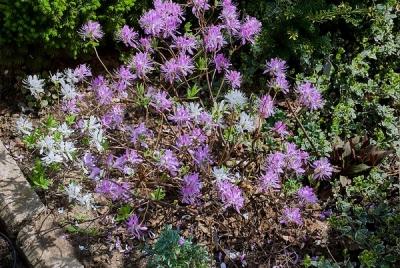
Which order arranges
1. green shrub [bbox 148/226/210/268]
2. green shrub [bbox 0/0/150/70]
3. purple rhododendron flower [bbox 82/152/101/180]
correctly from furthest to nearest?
green shrub [bbox 0/0/150/70] → purple rhododendron flower [bbox 82/152/101/180] → green shrub [bbox 148/226/210/268]

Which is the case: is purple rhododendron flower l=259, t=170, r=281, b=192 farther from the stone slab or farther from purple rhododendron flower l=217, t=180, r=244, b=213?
the stone slab

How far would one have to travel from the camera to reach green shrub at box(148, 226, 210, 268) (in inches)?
127

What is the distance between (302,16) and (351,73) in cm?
56

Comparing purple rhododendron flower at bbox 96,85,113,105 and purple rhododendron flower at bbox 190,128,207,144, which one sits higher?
purple rhododendron flower at bbox 96,85,113,105

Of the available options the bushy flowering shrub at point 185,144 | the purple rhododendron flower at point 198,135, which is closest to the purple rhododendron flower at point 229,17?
the bushy flowering shrub at point 185,144

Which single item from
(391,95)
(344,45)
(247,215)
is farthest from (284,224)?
(344,45)

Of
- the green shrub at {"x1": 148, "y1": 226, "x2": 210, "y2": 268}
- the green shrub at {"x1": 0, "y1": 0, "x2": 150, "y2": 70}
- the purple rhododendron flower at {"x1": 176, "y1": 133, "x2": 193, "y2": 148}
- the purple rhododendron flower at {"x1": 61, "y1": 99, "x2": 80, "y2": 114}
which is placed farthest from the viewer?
the green shrub at {"x1": 0, "y1": 0, "x2": 150, "y2": 70}

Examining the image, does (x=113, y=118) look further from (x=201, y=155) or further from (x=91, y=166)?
(x=201, y=155)

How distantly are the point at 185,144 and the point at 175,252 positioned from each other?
0.61m

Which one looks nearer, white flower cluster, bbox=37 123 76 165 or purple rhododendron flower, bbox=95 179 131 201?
white flower cluster, bbox=37 123 76 165

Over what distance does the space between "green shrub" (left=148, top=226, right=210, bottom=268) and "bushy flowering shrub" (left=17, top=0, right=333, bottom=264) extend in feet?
0.82

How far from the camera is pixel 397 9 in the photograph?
4824mm

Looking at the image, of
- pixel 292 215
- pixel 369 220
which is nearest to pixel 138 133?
pixel 292 215

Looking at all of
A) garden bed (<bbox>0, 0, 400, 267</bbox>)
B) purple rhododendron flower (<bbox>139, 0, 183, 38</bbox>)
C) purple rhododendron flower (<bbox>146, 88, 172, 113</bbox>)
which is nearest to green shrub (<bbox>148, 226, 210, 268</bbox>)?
garden bed (<bbox>0, 0, 400, 267</bbox>)
